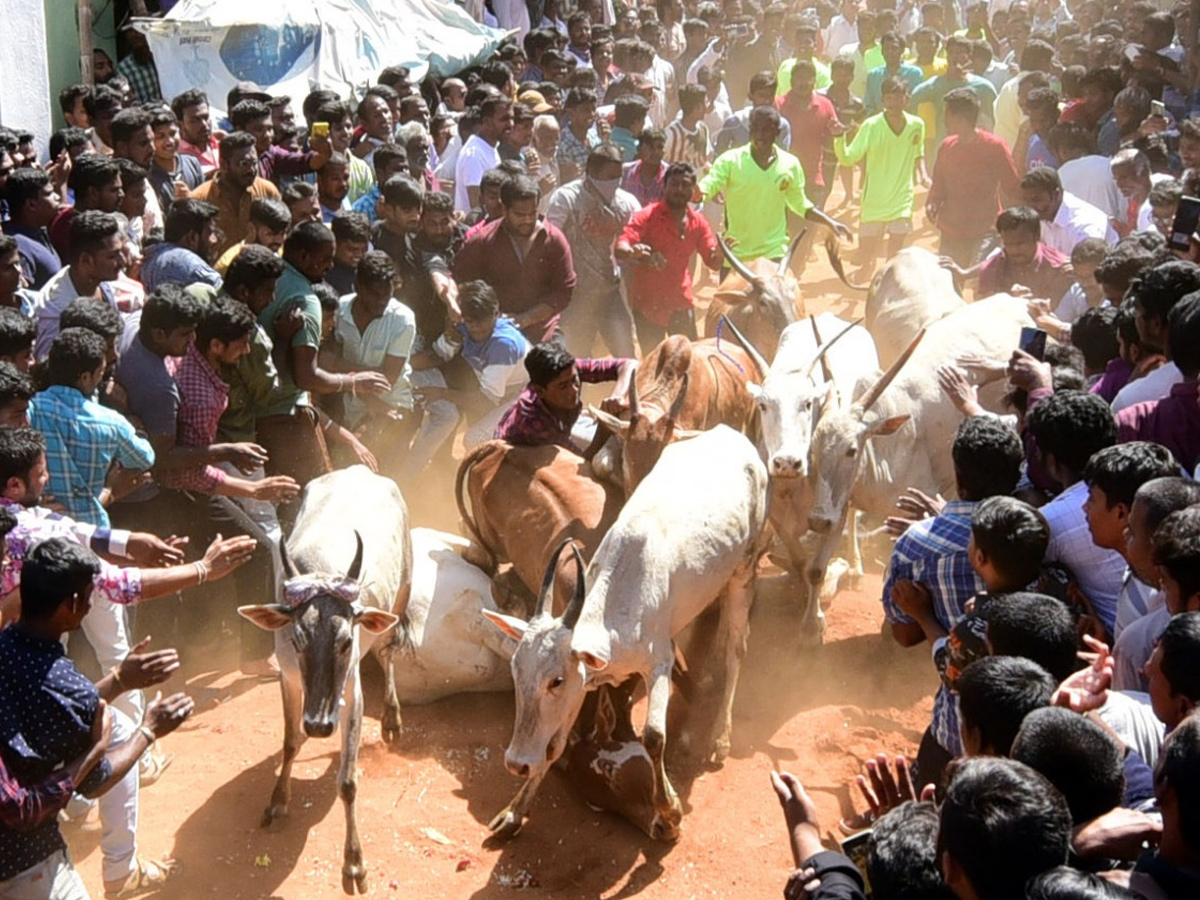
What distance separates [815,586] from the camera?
319 inches

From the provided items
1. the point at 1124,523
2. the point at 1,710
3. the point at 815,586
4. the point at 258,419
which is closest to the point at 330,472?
the point at 258,419

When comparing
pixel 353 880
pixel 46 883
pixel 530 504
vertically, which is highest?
pixel 46 883

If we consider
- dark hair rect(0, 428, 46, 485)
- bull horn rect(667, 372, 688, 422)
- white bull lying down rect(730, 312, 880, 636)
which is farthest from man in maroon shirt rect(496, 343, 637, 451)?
dark hair rect(0, 428, 46, 485)

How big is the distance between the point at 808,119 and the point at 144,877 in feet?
39.7

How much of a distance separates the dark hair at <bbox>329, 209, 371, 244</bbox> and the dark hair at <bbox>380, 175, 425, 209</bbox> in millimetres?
714

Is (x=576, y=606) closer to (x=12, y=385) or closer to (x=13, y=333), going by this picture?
(x=12, y=385)

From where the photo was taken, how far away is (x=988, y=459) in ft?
17.2

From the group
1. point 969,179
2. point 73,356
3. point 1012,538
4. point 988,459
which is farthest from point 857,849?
point 969,179

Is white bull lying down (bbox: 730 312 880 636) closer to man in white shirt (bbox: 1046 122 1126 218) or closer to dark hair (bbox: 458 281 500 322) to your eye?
dark hair (bbox: 458 281 500 322)

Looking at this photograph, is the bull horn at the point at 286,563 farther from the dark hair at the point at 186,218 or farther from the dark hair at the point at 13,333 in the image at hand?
the dark hair at the point at 186,218

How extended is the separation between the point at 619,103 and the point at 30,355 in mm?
8128

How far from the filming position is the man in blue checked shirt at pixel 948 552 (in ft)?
16.7

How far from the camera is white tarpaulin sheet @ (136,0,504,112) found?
13289 mm

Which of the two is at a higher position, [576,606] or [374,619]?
[576,606]
